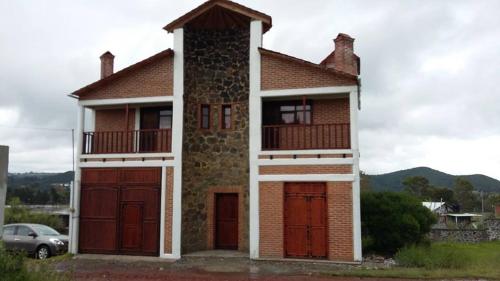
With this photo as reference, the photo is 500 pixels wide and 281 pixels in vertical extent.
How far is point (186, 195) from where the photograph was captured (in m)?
15.7

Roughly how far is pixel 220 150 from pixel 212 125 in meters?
0.92

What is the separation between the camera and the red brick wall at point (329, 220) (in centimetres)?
1377

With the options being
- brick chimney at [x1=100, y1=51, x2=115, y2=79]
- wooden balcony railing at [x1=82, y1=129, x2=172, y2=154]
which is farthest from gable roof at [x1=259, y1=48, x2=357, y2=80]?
brick chimney at [x1=100, y1=51, x2=115, y2=79]

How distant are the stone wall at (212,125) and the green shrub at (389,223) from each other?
4.73 m

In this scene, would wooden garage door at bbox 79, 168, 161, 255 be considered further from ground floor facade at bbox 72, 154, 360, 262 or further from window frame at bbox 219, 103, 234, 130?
window frame at bbox 219, 103, 234, 130

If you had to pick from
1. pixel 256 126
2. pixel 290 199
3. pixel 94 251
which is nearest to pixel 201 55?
pixel 256 126

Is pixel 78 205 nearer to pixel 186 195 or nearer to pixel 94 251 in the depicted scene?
pixel 94 251

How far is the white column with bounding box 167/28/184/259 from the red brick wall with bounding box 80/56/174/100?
29 cm

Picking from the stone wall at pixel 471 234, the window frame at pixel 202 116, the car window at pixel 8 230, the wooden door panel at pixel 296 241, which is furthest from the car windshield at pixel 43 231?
→ the stone wall at pixel 471 234

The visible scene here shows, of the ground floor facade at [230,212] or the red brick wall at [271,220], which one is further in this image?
the red brick wall at [271,220]

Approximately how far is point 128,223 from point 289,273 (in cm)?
604

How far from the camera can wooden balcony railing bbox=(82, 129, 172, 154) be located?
1641 cm

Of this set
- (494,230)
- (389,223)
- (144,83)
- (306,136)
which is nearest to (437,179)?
(494,230)

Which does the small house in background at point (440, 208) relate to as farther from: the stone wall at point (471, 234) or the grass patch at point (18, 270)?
the grass patch at point (18, 270)
